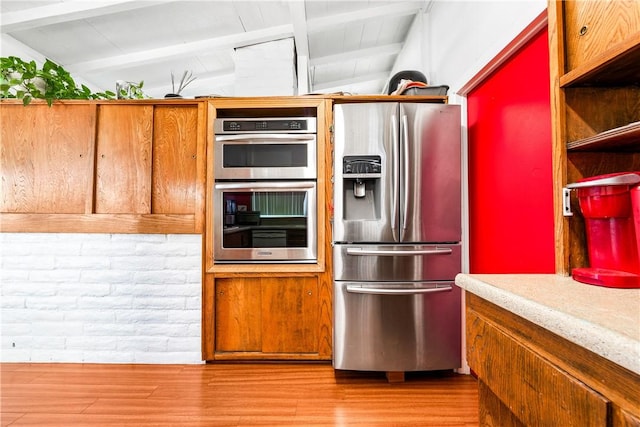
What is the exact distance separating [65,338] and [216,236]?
4.29 feet

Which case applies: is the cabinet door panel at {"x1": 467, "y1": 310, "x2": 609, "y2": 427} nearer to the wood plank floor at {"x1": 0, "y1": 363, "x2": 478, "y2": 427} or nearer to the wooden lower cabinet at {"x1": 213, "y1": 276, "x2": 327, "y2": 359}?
the wood plank floor at {"x1": 0, "y1": 363, "x2": 478, "y2": 427}

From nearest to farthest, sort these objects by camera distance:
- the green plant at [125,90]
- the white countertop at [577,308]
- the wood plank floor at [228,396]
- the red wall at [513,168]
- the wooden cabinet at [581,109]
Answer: the white countertop at [577,308]
the wooden cabinet at [581,109]
the red wall at [513,168]
the wood plank floor at [228,396]
the green plant at [125,90]

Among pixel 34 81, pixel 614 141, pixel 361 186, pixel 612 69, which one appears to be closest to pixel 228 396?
pixel 361 186

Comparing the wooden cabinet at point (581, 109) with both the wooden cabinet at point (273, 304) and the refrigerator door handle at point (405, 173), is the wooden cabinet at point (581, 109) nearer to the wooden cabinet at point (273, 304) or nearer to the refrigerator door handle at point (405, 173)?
the refrigerator door handle at point (405, 173)

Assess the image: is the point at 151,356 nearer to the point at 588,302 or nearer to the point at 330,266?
the point at 330,266

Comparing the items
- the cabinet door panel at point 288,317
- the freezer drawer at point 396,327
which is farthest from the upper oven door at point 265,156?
the freezer drawer at point 396,327

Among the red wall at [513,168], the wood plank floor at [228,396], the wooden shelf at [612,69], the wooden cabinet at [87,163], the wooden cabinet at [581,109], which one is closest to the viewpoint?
the wooden shelf at [612,69]

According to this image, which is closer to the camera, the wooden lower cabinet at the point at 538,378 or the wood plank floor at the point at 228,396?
the wooden lower cabinet at the point at 538,378

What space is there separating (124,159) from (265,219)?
43.5 inches

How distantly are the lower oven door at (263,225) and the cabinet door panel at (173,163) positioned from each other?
231 millimetres

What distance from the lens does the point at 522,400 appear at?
70 cm

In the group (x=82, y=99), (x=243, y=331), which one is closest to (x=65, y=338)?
(x=243, y=331)

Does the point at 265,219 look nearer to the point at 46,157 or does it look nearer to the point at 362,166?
the point at 362,166

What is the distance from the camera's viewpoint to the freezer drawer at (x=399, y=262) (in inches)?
77.9
